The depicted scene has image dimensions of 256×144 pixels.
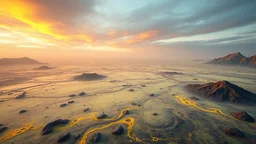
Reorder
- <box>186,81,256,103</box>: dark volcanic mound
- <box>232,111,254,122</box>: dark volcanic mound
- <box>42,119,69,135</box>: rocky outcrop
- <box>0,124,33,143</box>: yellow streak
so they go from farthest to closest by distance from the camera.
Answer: <box>186,81,256,103</box>: dark volcanic mound, <box>232,111,254,122</box>: dark volcanic mound, <box>42,119,69,135</box>: rocky outcrop, <box>0,124,33,143</box>: yellow streak

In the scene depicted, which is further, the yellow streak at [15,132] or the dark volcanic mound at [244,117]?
the dark volcanic mound at [244,117]

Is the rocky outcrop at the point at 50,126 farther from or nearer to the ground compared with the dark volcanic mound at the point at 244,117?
farther from the ground

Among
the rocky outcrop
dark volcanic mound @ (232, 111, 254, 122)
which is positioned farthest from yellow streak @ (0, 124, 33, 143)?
dark volcanic mound @ (232, 111, 254, 122)

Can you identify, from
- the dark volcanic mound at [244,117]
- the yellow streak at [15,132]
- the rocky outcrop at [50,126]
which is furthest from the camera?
the dark volcanic mound at [244,117]

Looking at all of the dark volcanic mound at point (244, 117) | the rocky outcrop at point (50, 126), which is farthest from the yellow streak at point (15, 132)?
the dark volcanic mound at point (244, 117)

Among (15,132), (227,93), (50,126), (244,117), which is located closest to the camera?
(15,132)

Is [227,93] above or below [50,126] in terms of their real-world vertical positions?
above

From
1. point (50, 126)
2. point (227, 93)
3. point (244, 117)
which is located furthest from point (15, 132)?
point (227, 93)

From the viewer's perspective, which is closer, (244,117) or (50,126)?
(50,126)

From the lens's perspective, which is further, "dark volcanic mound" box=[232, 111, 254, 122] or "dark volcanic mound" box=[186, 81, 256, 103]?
"dark volcanic mound" box=[186, 81, 256, 103]

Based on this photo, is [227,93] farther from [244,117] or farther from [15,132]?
[15,132]

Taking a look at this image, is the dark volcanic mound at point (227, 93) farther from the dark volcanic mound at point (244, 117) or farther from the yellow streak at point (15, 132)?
the yellow streak at point (15, 132)

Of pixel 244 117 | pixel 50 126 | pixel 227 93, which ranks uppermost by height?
pixel 227 93

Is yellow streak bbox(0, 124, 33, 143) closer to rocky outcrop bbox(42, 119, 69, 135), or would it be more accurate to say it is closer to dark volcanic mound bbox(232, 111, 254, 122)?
rocky outcrop bbox(42, 119, 69, 135)
